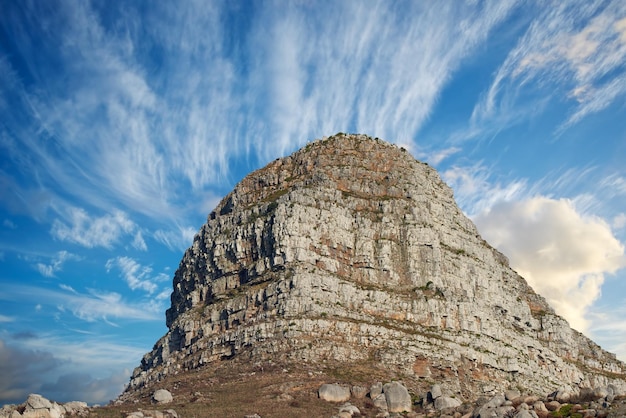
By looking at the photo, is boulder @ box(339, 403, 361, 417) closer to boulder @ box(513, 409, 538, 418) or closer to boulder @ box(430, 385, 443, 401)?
boulder @ box(430, 385, 443, 401)

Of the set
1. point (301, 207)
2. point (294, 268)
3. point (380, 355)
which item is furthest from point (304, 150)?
point (380, 355)

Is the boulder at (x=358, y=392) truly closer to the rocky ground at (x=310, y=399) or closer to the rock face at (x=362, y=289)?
the rocky ground at (x=310, y=399)

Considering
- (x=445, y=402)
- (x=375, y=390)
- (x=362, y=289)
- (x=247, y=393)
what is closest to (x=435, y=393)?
(x=445, y=402)

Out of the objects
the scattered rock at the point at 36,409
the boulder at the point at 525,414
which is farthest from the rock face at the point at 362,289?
the boulder at the point at 525,414

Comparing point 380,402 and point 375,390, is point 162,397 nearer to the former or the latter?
point 375,390

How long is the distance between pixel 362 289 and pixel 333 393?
110 ft

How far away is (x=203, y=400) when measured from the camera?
87.6m

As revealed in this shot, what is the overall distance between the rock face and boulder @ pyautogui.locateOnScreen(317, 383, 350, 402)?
39.6ft

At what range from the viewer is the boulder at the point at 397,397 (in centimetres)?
8794

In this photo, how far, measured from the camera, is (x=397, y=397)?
89250 mm

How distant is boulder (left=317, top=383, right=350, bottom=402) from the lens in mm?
89438

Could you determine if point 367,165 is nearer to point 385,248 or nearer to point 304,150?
point 304,150

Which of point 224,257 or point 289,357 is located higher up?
point 224,257

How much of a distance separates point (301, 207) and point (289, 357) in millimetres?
34100
